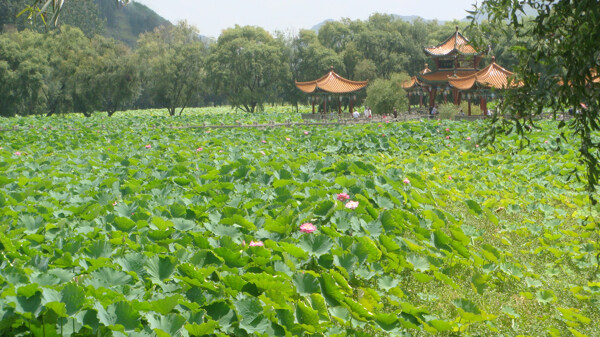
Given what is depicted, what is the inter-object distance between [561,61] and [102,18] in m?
112

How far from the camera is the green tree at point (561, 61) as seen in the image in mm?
2342

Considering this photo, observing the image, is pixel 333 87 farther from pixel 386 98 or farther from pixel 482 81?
pixel 482 81

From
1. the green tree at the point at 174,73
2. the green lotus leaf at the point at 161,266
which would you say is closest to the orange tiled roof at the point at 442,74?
the green tree at the point at 174,73

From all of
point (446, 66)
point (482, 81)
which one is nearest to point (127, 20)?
point (446, 66)

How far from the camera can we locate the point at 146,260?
97.3 inches

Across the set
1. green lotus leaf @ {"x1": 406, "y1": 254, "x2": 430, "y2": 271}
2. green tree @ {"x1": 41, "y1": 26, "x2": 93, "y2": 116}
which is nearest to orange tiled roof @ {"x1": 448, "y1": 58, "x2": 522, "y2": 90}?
green lotus leaf @ {"x1": 406, "y1": 254, "x2": 430, "y2": 271}

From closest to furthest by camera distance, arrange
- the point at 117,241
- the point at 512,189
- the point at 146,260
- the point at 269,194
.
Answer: the point at 146,260 < the point at 117,241 < the point at 269,194 < the point at 512,189

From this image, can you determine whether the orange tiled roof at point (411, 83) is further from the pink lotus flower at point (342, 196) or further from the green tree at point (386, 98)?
the pink lotus flower at point (342, 196)

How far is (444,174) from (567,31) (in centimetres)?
534

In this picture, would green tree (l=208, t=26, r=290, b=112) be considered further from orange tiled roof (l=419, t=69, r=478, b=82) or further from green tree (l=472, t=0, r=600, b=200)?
green tree (l=472, t=0, r=600, b=200)

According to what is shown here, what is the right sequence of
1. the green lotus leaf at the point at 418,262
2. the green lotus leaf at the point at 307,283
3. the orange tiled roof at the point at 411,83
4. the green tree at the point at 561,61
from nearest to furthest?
the green tree at the point at 561,61
the green lotus leaf at the point at 307,283
the green lotus leaf at the point at 418,262
the orange tiled roof at the point at 411,83

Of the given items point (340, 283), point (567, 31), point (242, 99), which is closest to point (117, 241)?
point (340, 283)

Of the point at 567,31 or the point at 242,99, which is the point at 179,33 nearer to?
the point at 242,99

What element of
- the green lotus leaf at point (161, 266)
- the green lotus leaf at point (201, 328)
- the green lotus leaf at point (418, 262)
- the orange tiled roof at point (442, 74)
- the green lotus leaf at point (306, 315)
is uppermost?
the orange tiled roof at point (442, 74)
